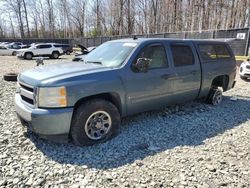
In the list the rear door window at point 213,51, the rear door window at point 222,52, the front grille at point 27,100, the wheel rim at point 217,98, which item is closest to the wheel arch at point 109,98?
the front grille at point 27,100

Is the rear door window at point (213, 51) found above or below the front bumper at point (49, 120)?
above

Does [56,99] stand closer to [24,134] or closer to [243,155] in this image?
[24,134]

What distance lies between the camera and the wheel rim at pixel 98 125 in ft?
12.6

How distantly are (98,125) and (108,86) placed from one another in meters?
0.67

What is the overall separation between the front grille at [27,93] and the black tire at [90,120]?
Answer: 700 mm

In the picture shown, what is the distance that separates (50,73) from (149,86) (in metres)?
1.80

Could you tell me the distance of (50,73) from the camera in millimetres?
3750

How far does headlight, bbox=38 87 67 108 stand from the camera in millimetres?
3400

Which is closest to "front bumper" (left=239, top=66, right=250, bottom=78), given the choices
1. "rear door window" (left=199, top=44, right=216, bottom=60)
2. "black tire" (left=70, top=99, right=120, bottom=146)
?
"rear door window" (left=199, top=44, right=216, bottom=60)

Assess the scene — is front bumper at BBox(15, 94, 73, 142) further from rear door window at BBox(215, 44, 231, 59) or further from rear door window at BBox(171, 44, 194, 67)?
rear door window at BBox(215, 44, 231, 59)

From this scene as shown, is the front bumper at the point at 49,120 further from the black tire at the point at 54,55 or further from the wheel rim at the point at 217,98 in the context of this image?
the black tire at the point at 54,55

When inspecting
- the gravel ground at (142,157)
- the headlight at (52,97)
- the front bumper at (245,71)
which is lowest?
the gravel ground at (142,157)

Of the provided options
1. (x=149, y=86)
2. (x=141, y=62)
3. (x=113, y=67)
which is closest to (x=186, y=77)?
(x=149, y=86)

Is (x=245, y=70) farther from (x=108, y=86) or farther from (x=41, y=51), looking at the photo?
(x=41, y=51)
